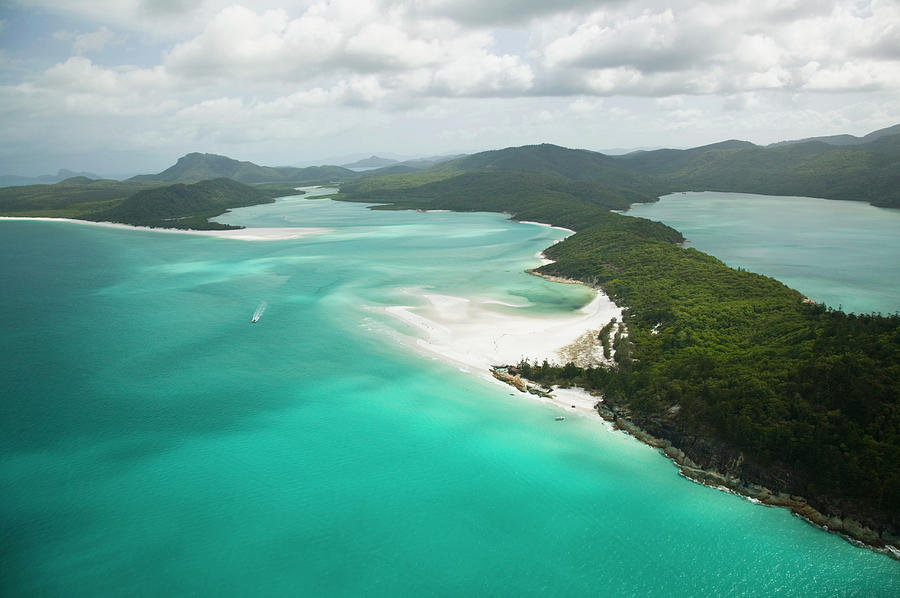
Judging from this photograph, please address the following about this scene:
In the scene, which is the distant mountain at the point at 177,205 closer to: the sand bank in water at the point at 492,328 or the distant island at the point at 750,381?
the sand bank in water at the point at 492,328

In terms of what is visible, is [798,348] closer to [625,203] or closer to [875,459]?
[875,459]

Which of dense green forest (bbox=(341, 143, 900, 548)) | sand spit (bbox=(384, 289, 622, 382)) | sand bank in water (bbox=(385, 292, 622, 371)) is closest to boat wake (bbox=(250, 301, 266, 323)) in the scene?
sand spit (bbox=(384, 289, 622, 382))

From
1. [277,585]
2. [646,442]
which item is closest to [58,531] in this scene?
[277,585]

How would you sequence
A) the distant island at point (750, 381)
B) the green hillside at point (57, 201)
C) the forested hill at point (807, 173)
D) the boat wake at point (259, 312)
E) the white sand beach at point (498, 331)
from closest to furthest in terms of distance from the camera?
1. the distant island at point (750, 381)
2. the white sand beach at point (498, 331)
3. the boat wake at point (259, 312)
4. the green hillside at point (57, 201)
5. the forested hill at point (807, 173)

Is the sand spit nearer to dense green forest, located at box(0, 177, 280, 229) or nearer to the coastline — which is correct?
the coastline

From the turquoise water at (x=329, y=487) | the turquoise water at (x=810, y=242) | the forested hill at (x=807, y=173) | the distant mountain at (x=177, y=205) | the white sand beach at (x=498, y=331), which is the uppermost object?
the forested hill at (x=807, y=173)

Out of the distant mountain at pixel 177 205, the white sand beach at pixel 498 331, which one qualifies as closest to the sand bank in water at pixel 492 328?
the white sand beach at pixel 498 331
